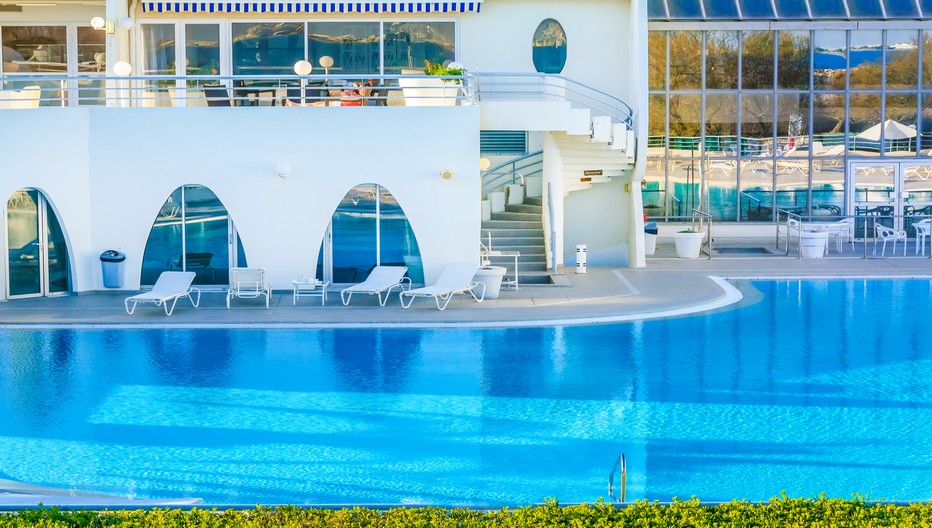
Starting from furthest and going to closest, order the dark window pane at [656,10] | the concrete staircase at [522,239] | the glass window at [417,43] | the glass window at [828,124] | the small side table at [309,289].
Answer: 1. the glass window at [828,124]
2. the dark window pane at [656,10]
3. the glass window at [417,43]
4. the concrete staircase at [522,239]
5. the small side table at [309,289]

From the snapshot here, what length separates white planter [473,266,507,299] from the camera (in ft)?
72.8

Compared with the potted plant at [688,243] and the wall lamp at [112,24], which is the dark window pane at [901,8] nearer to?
the potted plant at [688,243]

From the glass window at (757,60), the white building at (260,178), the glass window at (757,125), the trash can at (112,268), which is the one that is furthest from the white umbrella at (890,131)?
the trash can at (112,268)

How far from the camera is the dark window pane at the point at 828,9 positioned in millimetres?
30484

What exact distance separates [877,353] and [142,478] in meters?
11.0

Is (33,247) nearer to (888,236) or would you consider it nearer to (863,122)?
(888,236)

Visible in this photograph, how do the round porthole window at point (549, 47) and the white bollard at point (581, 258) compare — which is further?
the round porthole window at point (549, 47)

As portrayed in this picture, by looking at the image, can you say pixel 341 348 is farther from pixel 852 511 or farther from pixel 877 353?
pixel 852 511

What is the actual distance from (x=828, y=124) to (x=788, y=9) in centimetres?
304

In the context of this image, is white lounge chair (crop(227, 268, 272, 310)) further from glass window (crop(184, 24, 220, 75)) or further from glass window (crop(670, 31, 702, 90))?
glass window (crop(670, 31, 702, 90))

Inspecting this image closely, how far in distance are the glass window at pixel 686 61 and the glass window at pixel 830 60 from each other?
9.46 ft

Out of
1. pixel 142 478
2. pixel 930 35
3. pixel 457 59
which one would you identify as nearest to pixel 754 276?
pixel 457 59

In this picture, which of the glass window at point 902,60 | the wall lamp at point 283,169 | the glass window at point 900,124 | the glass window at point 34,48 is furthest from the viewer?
the glass window at point 900,124

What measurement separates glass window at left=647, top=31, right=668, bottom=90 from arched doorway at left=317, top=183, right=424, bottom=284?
10130 mm
